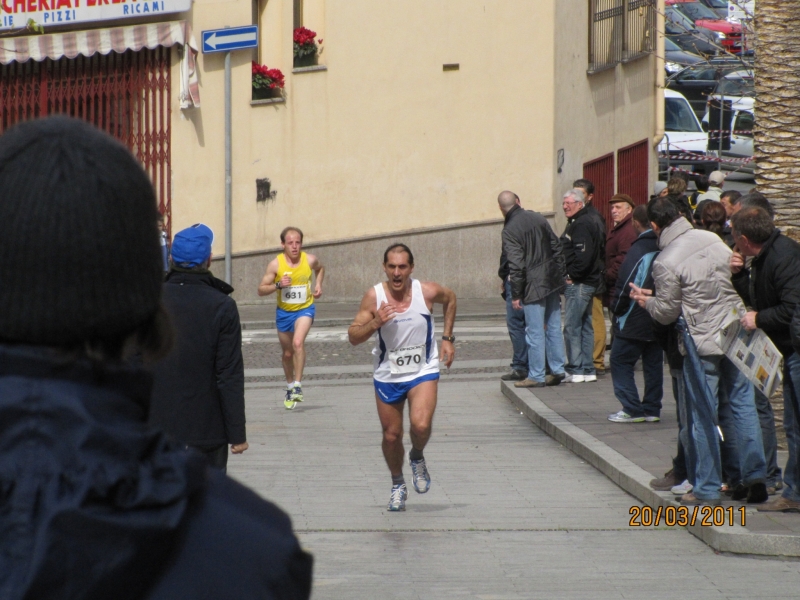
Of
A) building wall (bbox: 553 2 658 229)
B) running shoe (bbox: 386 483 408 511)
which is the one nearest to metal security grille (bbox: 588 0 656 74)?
building wall (bbox: 553 2 658 229)

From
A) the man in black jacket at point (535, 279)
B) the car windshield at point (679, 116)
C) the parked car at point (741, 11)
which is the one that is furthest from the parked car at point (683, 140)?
the man in black jacket at point (535, 279)

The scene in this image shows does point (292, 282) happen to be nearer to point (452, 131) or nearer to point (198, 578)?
point (452, 131)

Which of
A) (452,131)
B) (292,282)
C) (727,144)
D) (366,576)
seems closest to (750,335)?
(366,576)

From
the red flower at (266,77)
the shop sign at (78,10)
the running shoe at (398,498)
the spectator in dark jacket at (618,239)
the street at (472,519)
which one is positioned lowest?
the street at (472,519)

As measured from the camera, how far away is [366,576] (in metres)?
6.27

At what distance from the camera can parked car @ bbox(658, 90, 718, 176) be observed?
A: 97.7 ft

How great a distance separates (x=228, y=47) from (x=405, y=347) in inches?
515

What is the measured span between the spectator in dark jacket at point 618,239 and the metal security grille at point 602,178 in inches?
395

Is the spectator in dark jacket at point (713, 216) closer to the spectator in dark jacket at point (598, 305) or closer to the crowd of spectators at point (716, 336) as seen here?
the spectator in dark jacket at point (598, 305)

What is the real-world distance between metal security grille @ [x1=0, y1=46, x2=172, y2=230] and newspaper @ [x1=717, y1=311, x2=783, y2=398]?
14.8 m

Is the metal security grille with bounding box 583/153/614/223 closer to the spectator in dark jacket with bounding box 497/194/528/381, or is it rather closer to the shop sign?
the shop sign

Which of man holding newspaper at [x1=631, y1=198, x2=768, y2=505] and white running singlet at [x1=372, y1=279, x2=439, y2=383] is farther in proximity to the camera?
white running singlet at [x1=372, y1=279, x2=439, y2=383]

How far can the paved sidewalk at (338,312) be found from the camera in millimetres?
18641
